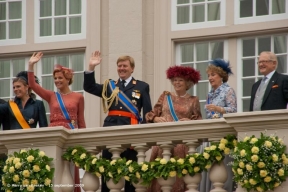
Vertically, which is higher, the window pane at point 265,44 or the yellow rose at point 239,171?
the window pane at point 265,44

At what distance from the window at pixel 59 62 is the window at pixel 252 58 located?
2.50 m

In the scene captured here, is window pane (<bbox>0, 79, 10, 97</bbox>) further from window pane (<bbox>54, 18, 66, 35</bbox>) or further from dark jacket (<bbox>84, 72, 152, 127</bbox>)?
dark jacket (<bbox>84, 72, 152, 127</bbox>)

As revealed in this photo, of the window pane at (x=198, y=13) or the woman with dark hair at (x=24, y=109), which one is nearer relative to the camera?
the woman with dark hair at (x=24, y=109)

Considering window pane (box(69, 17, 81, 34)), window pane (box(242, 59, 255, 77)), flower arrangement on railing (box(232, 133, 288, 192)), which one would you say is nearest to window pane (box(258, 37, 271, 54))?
window pane (box(242, 59, 255, 77))

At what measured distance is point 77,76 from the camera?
22266 mm

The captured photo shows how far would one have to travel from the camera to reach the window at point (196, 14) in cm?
2184

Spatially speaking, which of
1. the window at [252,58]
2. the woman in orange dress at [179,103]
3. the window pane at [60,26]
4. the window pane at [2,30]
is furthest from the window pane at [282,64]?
the window pane at [2,30]

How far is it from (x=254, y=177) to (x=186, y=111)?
1881 millimetres

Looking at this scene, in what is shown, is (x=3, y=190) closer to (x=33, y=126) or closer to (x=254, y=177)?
(x=33, y=126)

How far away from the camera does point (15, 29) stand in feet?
75.0

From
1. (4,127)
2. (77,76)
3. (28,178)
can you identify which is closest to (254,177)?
(28,178)

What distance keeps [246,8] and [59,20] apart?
9.87 ft

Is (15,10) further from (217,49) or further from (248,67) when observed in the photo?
(248,67)

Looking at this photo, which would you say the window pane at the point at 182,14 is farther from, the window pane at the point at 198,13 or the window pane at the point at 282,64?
the window pane at the point at 282,64
